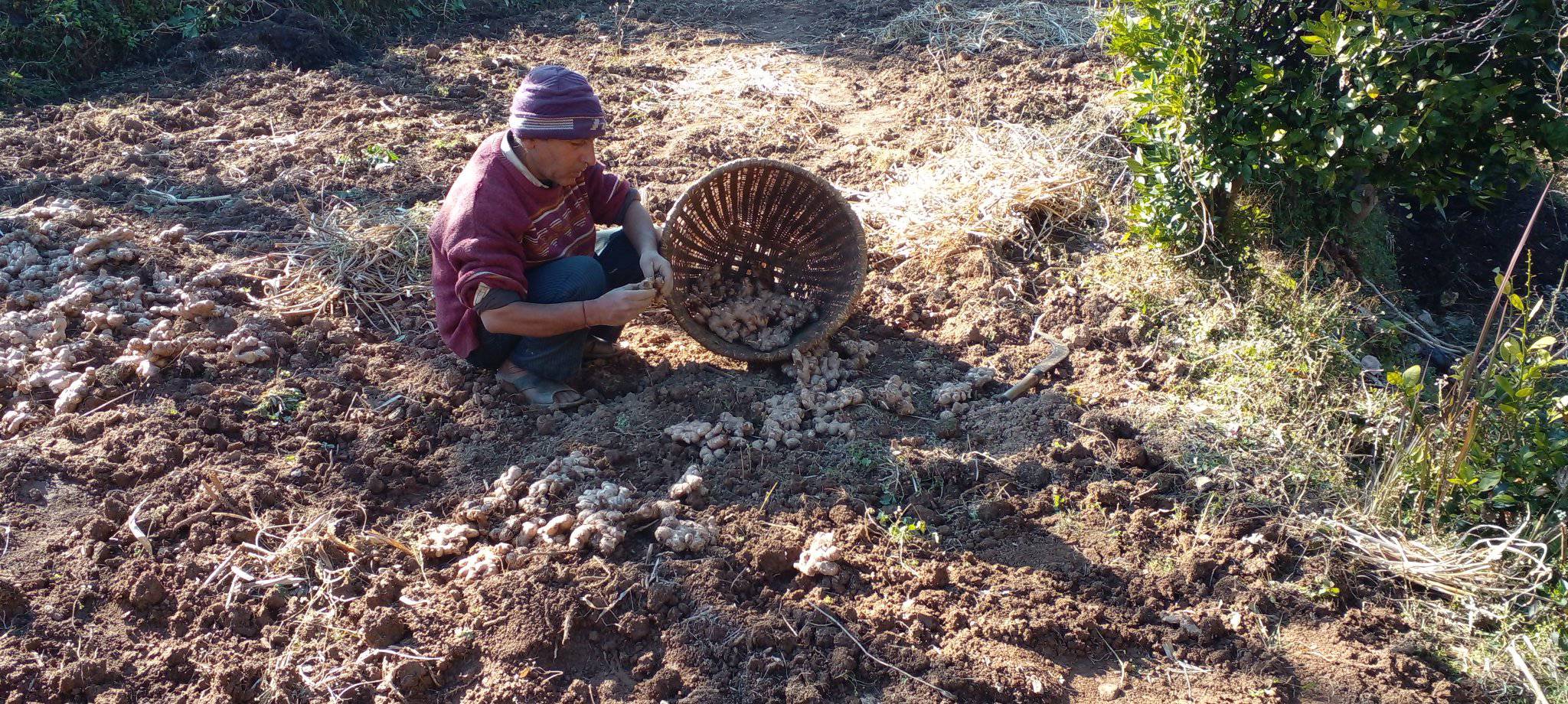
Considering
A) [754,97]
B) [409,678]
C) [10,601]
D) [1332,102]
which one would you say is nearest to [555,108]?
[409,678]

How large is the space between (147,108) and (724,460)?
4698mm

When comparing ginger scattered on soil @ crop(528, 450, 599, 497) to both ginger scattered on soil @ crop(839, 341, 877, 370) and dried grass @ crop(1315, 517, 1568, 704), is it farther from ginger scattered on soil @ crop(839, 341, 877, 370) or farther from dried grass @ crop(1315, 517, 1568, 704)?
dried grass @ crop(1315, 517, 1568, 704)

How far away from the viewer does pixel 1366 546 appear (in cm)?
281

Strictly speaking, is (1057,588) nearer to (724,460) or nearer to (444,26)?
(724,460)

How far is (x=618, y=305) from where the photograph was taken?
3365 millimetres

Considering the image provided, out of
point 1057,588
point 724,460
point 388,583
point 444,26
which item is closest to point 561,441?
point 724,460

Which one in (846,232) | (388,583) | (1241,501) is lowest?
(388,583)

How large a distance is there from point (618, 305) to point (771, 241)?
0.96 metres

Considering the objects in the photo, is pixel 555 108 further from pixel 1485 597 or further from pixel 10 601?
pixel 1485 597

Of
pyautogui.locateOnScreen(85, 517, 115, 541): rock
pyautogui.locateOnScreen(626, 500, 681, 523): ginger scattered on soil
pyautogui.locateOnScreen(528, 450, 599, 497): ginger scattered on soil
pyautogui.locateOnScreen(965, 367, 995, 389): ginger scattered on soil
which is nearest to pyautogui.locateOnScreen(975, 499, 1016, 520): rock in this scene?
pyautogui.locateOnScreen(965, 367, 995, 389): ginger scattered on soil

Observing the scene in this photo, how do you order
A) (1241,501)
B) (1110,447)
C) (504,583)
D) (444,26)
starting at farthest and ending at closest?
(444,26), (1110,447), (1241,501), (504,583)

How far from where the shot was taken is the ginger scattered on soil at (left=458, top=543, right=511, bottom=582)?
110 inches

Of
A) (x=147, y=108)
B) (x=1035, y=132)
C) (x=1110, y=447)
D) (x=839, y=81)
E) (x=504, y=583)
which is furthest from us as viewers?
(x=839, y=81)

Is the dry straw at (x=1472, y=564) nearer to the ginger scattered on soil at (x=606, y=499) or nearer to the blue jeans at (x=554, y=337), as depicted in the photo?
the ginger scattered on soil at (x=606, y=499)
